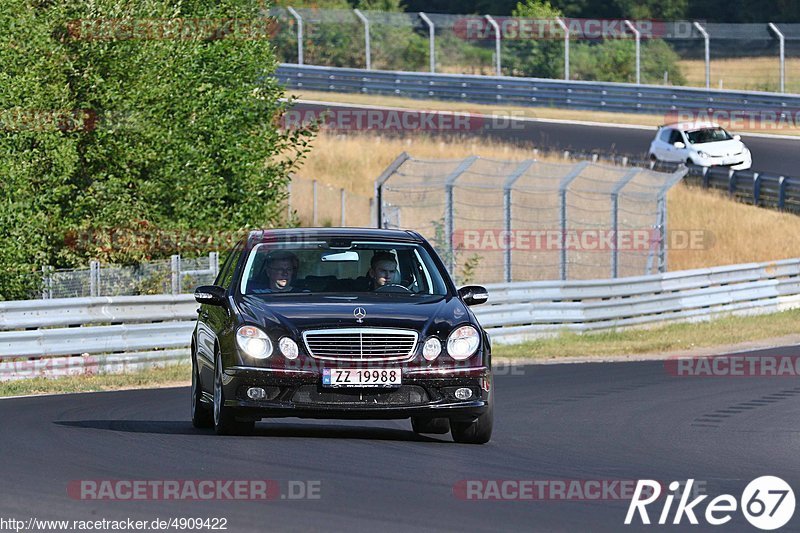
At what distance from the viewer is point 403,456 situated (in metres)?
10.4

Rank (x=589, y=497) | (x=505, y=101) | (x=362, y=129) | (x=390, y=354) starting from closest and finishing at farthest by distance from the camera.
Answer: (x=589, y=497), (x=390, y=354), (x=362, y=129), (x=505, y=101)

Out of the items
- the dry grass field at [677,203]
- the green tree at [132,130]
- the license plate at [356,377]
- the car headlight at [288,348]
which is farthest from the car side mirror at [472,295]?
the dry grass field at [677,203]

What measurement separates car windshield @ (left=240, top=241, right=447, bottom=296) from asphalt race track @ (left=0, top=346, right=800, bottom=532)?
1.08 metres

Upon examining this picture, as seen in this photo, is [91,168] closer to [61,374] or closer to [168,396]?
[61,374]

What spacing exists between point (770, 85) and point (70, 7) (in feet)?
146

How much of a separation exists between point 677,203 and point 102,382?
24499 millimetres

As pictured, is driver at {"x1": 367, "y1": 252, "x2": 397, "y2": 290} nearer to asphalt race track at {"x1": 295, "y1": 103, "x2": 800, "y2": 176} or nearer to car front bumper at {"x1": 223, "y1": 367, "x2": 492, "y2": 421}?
car front bumper at {"x1": 223, "y1": 367, "x2": 492, "y2": 421}

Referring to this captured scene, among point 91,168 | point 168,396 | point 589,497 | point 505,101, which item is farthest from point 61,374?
point 505,101

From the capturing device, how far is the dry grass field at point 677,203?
3644cm

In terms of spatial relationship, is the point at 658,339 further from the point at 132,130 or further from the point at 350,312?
the point at 350,312

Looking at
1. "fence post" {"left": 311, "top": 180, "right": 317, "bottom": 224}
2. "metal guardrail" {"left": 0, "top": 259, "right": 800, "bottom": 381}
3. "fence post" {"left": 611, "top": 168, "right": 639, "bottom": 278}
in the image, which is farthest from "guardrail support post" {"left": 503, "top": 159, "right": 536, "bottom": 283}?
"fence post" {"left": 311, "top": 180, "right": 317, "bottom": 224}

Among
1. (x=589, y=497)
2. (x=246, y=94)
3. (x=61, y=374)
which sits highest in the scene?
(x=246, y=94)

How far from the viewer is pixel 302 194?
3684cm

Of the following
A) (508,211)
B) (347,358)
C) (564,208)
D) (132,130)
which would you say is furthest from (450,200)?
(347,358)
